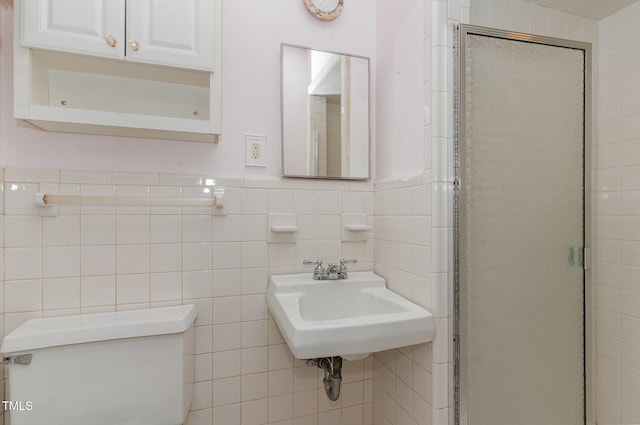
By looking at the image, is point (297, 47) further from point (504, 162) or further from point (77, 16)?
point (504, 162)

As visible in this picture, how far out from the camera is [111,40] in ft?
3.23

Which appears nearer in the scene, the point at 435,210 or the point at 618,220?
the point at 435,210

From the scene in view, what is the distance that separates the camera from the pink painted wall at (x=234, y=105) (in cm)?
108

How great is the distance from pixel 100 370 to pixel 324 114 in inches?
50.8

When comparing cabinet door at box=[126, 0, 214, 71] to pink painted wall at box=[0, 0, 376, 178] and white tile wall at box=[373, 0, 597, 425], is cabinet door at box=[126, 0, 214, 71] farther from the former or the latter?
white tile wall at box=[373, 0, 597, 425]

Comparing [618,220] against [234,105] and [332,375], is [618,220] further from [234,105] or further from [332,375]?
[234,105]

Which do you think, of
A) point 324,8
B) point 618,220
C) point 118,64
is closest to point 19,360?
point 118,64

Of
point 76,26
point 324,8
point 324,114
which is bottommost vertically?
point 324,114

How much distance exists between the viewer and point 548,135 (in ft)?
3.84

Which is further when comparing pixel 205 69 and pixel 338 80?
pixel 338 80

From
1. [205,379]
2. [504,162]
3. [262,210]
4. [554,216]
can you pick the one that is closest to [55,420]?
[205,379]

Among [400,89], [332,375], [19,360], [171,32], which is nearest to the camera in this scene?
[19,360]

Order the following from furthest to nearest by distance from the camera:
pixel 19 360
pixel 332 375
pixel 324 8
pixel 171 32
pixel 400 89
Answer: pixel 324 8, pixel 400 89, pixel 332 375, pixel 171 32, pixel 19 360

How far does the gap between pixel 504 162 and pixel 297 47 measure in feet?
3.28
